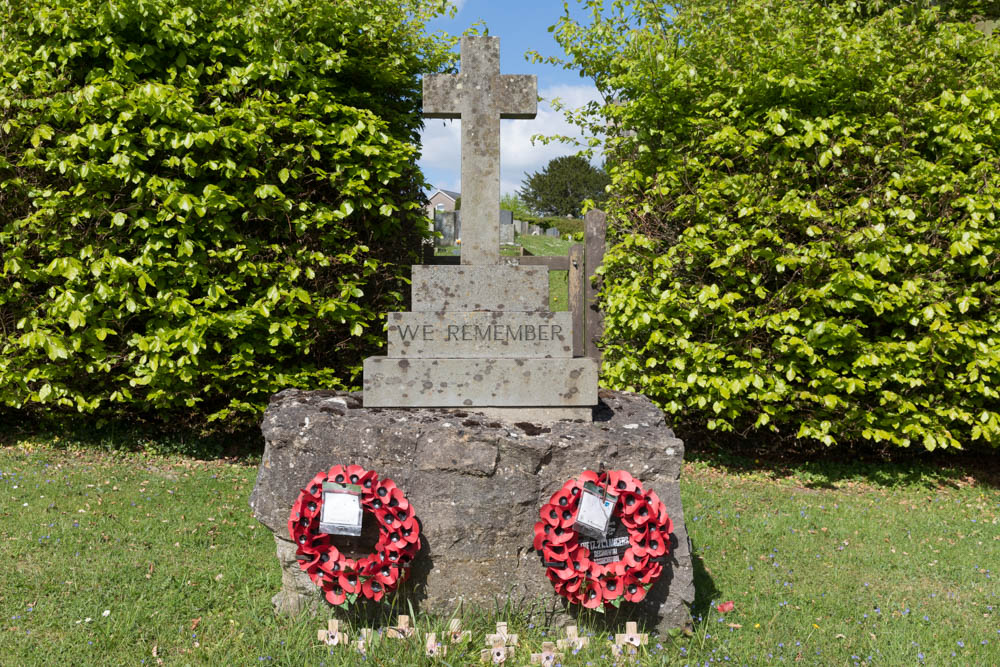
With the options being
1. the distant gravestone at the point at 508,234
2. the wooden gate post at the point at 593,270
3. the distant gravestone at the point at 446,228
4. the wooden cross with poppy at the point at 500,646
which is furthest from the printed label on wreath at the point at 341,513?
the distant gravestone at the point at 508,234

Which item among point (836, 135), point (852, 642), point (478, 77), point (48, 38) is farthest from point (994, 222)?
point (48, 38)

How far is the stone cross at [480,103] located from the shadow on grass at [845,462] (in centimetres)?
373

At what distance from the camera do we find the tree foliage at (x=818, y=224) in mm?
5770

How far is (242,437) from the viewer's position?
6.98 metres

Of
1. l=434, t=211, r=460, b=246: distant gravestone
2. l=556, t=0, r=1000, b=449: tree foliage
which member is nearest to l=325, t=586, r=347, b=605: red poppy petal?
l=556, t=0, r=1000, b=449: tree foliage

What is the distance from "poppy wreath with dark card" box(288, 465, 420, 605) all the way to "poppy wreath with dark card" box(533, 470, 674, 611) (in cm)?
66

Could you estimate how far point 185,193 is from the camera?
5809 millimetres

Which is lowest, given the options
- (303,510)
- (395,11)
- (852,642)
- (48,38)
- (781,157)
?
(852,642)

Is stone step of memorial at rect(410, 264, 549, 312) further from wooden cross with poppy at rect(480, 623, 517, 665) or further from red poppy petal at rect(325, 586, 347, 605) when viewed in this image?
wooden cross with poppy at rect(480, 623, 517, 665)

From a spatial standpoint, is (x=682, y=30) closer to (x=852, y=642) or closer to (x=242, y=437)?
(x=852, y=642)

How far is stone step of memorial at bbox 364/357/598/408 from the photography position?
406cm

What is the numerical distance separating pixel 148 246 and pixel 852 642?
5640 mm

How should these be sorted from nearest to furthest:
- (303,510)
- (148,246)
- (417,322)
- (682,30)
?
(303,510)
(417,322)
(148,246)
(682,30)

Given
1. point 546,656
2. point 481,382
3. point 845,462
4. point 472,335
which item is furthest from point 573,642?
point 845,462
